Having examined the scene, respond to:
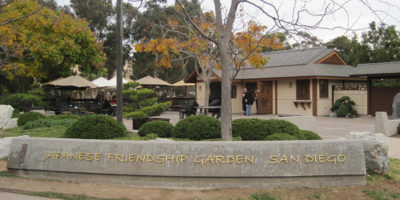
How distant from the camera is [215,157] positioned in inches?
245

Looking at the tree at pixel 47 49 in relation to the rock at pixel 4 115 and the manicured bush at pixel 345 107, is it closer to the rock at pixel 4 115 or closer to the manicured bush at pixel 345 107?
the rock at pixel 4 115

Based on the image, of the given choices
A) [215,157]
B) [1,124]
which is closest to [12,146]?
[215,157]

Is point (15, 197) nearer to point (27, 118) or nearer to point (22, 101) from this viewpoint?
point (27, 118)

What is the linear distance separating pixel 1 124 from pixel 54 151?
32.2 feet

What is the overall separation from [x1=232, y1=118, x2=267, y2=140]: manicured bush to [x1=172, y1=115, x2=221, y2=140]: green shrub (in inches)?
19.1

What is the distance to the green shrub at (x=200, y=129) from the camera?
8.92 m

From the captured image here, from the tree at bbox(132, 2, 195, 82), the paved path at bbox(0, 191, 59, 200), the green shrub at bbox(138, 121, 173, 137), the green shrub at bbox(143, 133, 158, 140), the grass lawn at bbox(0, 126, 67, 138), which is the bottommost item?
the paved path at bbox(0, 191, 59, 200)

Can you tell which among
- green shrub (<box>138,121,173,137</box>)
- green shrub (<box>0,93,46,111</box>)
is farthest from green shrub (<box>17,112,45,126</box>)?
green shrub (<box>138,121,173,137</box>)

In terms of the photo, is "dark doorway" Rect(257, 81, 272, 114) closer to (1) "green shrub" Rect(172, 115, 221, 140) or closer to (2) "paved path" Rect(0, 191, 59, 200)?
(1) "green shrub" Rect(172, 115, 221, 140)

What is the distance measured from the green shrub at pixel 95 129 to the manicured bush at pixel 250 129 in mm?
3089

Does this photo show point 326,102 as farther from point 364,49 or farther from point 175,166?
point 175,166

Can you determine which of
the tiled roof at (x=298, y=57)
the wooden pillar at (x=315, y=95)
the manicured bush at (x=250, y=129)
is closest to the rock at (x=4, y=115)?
the manicured bush at (x=250, y=129)

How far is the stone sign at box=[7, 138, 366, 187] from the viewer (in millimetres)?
6117

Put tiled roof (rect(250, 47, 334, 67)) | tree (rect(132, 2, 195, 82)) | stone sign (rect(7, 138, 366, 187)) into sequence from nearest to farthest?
stone sign (rect(7, 138, 366, 187)) < tiled roof (rect(250, 47, 334, 67)) < tree (rect(132, 2, 195, 82))
